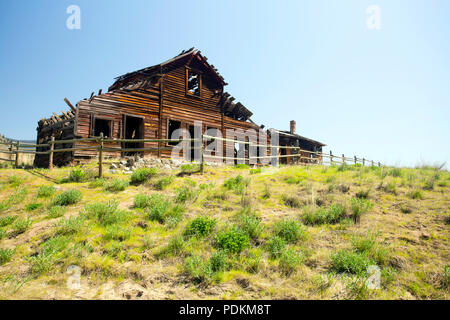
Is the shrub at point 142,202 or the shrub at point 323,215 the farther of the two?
the shrub at point 142,202

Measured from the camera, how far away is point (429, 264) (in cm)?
395

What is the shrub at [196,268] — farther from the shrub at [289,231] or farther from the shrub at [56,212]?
the shrub at [56,212]

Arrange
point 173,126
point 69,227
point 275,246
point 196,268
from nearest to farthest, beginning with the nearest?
point 196,268
point 275,246
point 69,227
point 173,126

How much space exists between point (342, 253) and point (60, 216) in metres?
6.36

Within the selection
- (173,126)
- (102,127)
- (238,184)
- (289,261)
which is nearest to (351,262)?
(289,261)

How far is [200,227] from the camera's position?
511 cm

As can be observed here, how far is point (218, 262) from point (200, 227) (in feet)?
3.93

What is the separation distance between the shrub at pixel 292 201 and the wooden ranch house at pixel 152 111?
643 cm

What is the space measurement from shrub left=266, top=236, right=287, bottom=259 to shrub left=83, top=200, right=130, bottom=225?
3.39 meters

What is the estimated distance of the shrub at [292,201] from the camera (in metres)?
6.61

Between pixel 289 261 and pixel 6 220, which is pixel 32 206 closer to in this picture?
pixel 6 220

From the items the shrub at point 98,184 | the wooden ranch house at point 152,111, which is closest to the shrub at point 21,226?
the shrub at point 98,184
